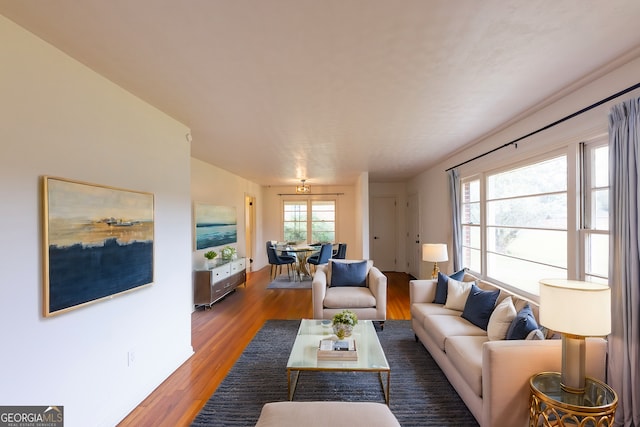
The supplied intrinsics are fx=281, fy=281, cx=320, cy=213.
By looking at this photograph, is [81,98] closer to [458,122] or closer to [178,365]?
[178,365]

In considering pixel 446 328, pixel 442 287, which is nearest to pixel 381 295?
pixel 442 287

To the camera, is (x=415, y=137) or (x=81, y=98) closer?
(x=81, y=98)

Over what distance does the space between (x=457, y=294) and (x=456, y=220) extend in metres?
1.62

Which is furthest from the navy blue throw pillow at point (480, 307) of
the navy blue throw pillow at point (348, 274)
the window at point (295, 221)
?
the window at point (295, 221)

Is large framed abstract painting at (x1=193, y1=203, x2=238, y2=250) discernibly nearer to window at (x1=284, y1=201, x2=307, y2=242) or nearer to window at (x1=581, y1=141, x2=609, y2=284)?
window at (x1=284, y1=201, x2=307, y2=242)

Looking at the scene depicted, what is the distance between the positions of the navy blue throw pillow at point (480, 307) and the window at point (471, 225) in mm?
1355

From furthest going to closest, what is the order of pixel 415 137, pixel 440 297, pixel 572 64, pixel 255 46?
pixel 415 137
pixel 440 297
pixel 572 64
pixel 255 46

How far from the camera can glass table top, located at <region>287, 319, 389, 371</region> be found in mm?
2213

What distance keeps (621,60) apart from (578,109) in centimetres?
46

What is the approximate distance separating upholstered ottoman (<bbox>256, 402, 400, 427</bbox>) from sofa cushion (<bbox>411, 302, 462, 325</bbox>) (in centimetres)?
175

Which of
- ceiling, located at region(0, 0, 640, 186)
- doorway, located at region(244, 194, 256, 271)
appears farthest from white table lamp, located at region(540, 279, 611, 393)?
doorway, located at region(244, 194, 256, 271)

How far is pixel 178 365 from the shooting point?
2.87 meters

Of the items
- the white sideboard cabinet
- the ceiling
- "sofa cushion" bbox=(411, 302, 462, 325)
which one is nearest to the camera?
the ceiling

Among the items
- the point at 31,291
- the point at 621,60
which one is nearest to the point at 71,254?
the point at 31,291
